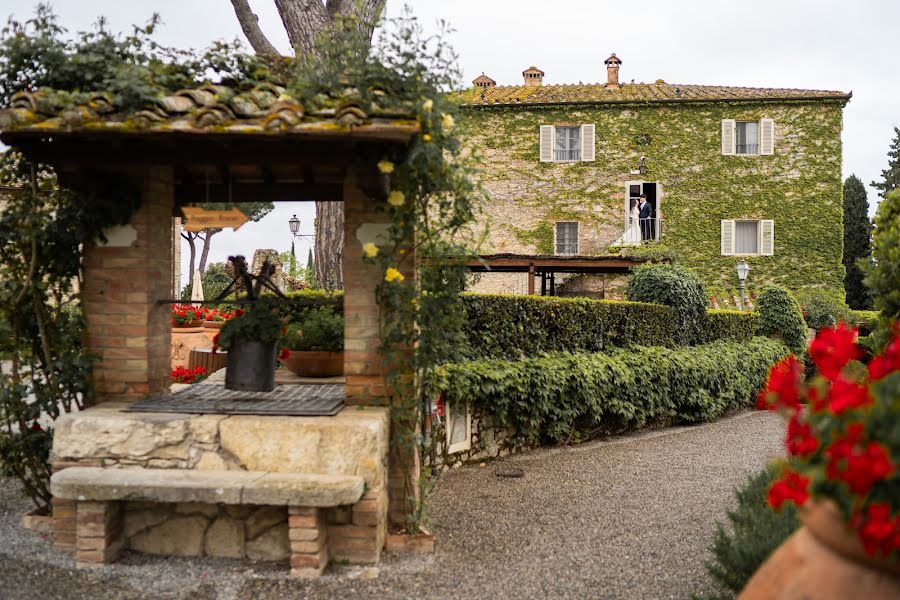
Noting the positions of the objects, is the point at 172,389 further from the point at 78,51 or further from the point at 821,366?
the point at 821,366

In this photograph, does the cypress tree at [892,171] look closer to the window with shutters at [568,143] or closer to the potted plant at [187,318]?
the window with shutters at [568,143]

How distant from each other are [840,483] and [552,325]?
7552 millimetres

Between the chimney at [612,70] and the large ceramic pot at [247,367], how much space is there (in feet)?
69.1

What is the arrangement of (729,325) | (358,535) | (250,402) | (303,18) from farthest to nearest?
(729,325) → (303,18) → (250,402) → (358,535)

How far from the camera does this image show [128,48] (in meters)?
4.53

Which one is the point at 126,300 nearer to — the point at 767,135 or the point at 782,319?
the point at 782,319

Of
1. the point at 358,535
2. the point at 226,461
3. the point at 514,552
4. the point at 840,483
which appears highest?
the point at 840,483

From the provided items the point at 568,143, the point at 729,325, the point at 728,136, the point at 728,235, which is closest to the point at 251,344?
the point at 729,325

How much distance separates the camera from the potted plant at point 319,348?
6.34m

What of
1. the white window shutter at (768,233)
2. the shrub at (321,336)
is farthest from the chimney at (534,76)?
the shrub at (321,336)

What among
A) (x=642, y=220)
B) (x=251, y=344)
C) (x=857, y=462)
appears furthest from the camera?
(x=642, y=220)

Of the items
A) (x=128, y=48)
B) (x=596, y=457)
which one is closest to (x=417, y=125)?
(x=128, y=48)

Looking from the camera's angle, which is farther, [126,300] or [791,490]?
[126,300]

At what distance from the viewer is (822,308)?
830 inches
